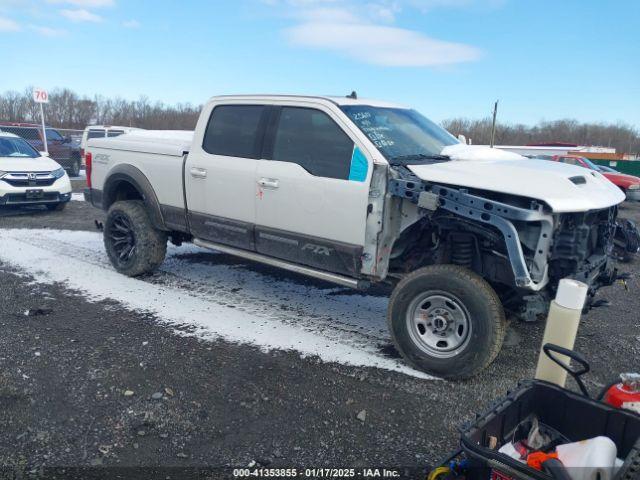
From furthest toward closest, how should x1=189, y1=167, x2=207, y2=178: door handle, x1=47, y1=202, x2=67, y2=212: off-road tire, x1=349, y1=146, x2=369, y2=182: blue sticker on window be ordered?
Result: 1. x1=47, y1=202, x2=67, y2=212: off-road tire
2. x1=189, y1=167, x2=207, y2=178: door handle
3. x1=349, y1=146, x2=369, y2=182: blue sticker on window

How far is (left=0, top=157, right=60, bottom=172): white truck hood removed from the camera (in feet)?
30.8

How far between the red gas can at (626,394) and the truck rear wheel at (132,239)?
4.76 meters

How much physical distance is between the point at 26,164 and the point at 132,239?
17.4ft

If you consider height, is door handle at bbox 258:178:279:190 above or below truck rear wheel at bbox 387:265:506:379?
above

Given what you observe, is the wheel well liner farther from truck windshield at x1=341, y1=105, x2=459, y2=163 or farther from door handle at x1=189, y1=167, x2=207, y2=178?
truck windshield at x1=341, y1=105, x2=459, y2=163

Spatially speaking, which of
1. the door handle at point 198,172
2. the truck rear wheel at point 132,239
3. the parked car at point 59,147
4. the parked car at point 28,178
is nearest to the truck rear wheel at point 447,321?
the door handle at point 198,172

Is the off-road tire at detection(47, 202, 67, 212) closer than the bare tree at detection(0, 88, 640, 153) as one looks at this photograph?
Yes

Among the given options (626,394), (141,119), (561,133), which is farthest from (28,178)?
A: (561,133)

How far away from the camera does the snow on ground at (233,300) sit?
438 cm

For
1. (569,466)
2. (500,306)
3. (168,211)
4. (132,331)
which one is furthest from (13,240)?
(569,466)

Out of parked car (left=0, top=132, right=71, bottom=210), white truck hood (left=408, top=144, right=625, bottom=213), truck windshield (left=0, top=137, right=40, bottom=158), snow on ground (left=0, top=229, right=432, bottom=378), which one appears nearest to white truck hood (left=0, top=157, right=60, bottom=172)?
parked car (left=0, top=132, right=71, bottom=210)

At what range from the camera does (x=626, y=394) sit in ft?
8.11

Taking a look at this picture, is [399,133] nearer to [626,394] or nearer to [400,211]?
[400,211]

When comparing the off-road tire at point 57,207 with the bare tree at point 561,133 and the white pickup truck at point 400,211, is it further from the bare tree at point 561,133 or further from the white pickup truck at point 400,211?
the bare tree at point 561,133
